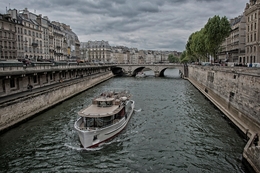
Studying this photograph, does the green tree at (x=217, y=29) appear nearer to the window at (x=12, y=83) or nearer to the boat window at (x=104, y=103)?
the boat window at (x=104, y=103)

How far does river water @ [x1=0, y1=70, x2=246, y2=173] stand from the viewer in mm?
14961

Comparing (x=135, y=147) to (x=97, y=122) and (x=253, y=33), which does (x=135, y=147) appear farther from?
(x=253, y=33)

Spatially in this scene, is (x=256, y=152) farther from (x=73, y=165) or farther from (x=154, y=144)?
(x=73, y=165)

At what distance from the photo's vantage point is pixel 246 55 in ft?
191

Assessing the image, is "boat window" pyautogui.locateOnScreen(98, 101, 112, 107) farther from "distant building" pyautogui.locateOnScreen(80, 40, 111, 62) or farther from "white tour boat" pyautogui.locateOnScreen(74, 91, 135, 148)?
"distant building" pyautogui.locateOnScreen(80, 40, 111, 62)

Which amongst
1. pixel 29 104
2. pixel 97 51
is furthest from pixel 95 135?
pixel 97 51

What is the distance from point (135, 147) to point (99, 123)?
3.60m

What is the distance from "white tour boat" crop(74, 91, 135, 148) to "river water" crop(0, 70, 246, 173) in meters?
0.65

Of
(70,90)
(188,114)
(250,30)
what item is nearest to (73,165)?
(188,114)

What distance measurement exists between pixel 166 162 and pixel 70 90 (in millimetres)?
27729

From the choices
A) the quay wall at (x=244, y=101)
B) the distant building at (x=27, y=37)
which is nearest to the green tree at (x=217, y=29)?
the quay wall at (x=244, y=101)

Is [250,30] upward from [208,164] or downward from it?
upward

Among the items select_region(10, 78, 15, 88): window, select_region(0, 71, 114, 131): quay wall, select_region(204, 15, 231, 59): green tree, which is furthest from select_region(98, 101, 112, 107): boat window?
select_region(204, 15, 231, 59): green tree

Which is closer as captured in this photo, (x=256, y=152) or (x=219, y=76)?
(x=256, y=152)
